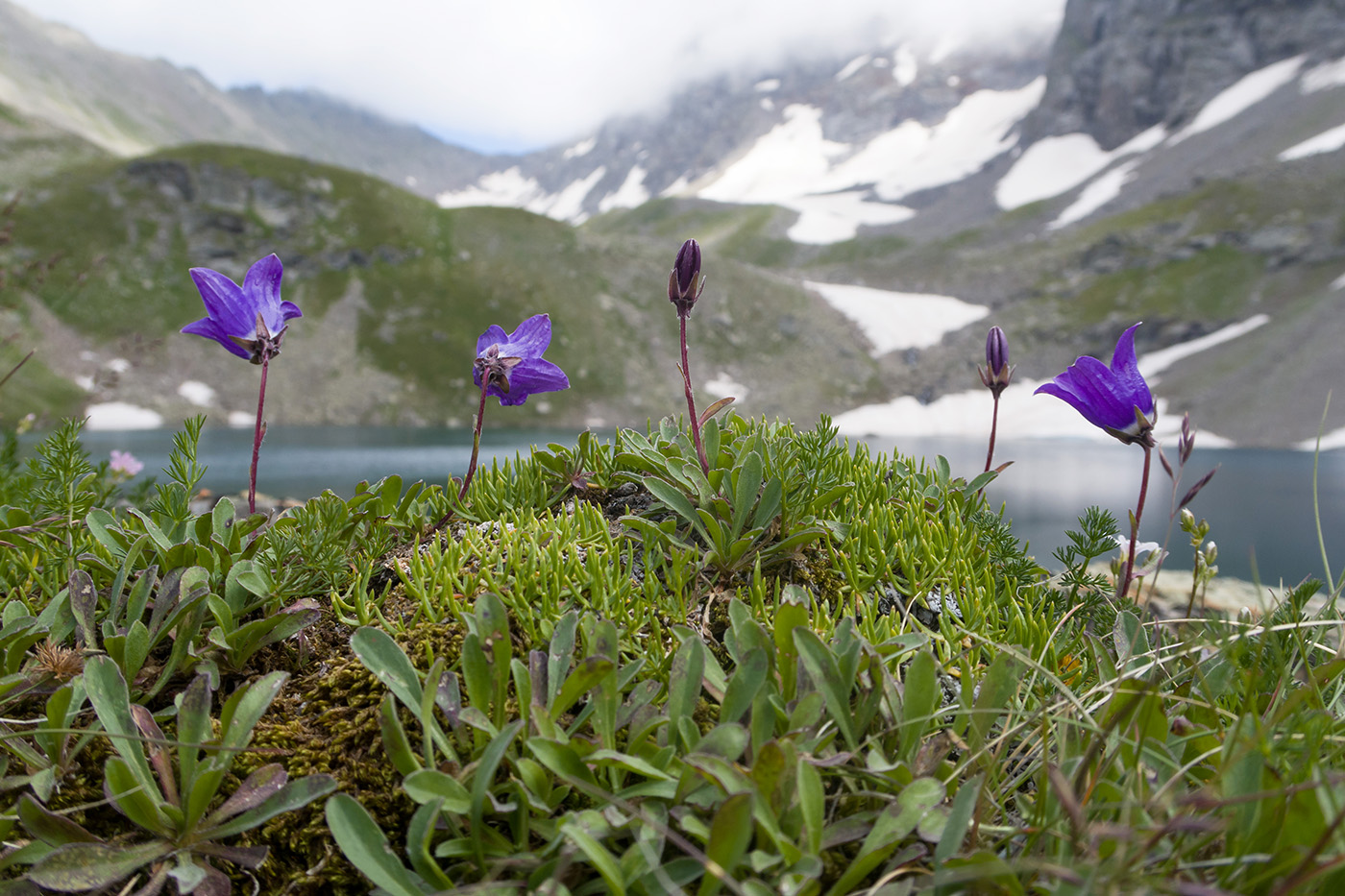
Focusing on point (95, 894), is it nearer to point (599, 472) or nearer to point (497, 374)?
point (497, 374)

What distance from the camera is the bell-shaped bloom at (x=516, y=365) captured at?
7.99ft

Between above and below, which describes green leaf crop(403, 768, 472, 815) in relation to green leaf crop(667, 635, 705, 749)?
below

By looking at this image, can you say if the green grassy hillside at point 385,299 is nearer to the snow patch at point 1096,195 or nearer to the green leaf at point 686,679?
the snow patch at point 1096,195

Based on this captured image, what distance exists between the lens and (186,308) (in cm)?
6331

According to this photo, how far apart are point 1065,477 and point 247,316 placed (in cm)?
3681

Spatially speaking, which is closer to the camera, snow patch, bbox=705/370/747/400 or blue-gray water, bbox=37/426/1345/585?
blue-gray water, bbox=37/426/1345/585

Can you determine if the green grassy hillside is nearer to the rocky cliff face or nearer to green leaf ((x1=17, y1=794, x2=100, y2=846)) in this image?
green leaf ((x1=17, y1=794, x2=100, y2=846))

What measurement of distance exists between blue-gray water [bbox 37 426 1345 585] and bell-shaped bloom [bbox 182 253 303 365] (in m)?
10.9

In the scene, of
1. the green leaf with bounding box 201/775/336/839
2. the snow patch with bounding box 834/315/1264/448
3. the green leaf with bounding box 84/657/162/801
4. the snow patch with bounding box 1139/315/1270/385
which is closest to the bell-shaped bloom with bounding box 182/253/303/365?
the green leaf with bounding box 84/657/162/801

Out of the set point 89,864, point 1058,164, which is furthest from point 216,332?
point 1058,164

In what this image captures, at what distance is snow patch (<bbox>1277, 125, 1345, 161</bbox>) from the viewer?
241ft

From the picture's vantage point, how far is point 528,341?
2.62m

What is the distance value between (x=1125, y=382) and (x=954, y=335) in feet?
247

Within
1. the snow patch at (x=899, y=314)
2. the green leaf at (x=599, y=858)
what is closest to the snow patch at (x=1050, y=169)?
the snow patch at (x=899, y=314)
